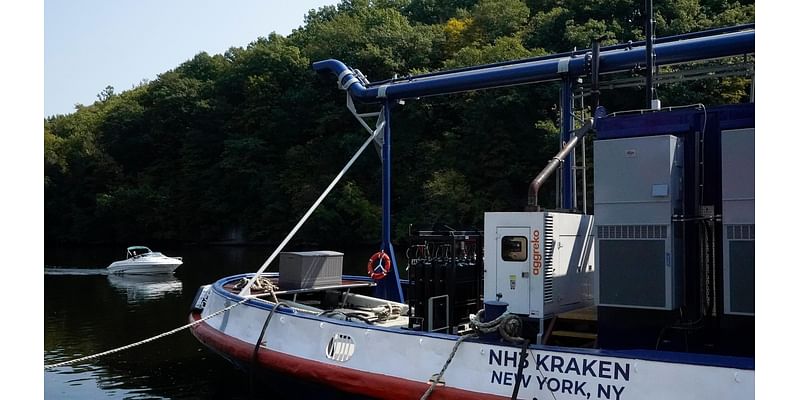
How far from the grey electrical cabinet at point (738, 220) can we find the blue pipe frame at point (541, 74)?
3150mm

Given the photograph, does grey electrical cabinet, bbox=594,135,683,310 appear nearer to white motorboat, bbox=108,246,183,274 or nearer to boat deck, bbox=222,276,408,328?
boat deck, bbox=222,276,408,328

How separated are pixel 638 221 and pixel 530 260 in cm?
140

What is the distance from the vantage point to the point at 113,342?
60.8 feet

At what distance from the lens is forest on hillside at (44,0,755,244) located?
42750 millimetres

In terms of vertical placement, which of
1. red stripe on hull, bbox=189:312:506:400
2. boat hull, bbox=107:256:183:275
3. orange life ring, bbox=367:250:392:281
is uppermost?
orange life ring, bbox=367:250:392:281

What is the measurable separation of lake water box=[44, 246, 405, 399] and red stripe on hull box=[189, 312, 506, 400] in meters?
0.32

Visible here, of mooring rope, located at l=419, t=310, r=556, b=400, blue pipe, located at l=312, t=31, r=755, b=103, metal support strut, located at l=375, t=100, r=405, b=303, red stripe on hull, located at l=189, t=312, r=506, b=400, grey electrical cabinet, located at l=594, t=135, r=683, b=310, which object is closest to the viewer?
grey electrical cabinet, located at l=594, t=135, r=683, b=310

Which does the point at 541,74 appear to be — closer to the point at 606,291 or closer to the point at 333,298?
the point at 606,291

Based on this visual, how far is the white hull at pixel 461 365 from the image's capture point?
7113 millimetres

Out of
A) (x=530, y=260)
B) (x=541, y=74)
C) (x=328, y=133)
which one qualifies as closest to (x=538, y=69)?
(x=541, y=74)

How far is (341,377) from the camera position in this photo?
949cm

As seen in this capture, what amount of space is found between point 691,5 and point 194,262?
1297 inches

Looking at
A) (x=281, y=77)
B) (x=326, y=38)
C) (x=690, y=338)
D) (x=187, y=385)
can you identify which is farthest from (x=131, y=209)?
(x=690, y=338)

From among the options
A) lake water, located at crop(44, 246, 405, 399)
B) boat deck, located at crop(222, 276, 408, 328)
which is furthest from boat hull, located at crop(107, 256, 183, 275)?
boat deck, located at crop(222, 276, 408, 328)
